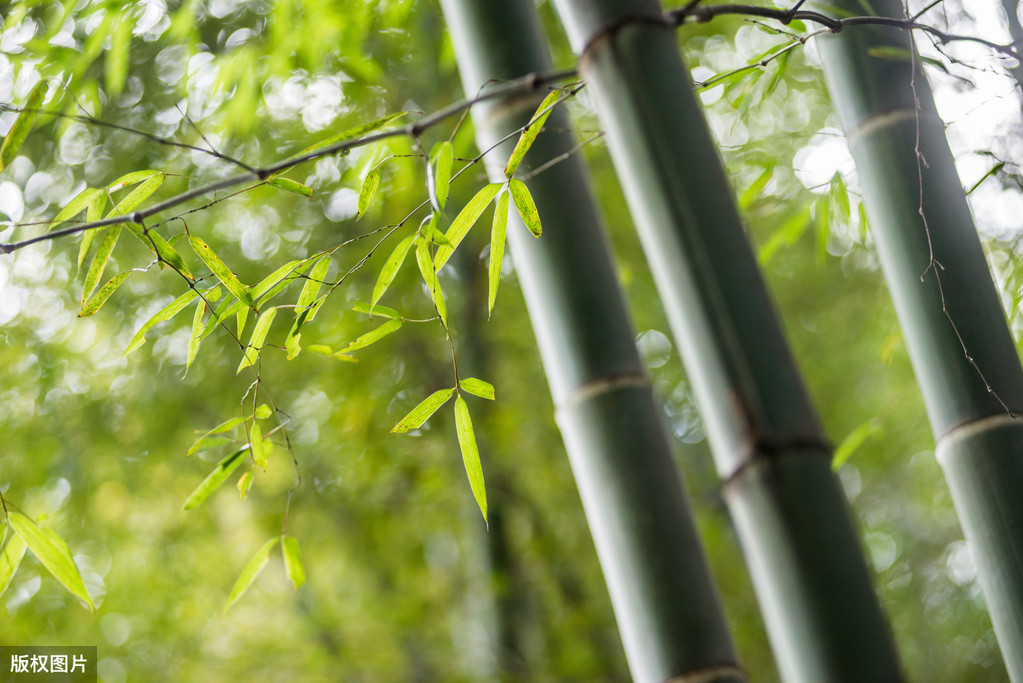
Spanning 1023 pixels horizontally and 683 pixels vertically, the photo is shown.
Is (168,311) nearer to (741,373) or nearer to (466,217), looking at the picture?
(466,217)

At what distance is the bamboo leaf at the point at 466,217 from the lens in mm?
558

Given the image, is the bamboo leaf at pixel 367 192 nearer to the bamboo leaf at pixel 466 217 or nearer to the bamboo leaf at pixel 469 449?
the bamboo leaf at pixel 466 217

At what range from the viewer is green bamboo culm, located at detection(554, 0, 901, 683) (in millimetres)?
512

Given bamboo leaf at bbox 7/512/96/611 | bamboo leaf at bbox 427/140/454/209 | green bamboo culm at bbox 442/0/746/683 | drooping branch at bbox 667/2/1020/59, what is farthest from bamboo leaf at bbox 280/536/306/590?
drooping branch at bbox 667/2/1020/59

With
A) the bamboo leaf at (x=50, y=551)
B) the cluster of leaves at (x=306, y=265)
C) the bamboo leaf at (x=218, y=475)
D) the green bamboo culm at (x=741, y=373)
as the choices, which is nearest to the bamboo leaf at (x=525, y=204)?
the cluster of leaves at (x=306, y=265)

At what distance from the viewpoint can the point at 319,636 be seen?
2215 mm

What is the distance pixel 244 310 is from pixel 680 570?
0.43 metres

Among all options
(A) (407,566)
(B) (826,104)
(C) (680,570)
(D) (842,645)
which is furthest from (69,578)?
(B) (826,104)

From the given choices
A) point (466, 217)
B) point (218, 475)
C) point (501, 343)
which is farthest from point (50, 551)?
point (501, 343)

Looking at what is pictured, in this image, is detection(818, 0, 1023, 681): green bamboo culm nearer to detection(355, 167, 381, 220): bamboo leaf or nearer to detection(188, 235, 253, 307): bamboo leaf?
detection(355, 167, 381, 220): bamboo leaf

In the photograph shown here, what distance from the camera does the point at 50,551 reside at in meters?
0.68

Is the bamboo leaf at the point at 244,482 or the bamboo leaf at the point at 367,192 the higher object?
the bamboo leaf at the point at 367,192

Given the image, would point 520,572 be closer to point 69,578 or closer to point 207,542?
point 207,542

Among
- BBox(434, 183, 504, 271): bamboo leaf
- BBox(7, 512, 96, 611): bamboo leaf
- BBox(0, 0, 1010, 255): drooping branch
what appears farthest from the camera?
BBox(7, 512, 96, 611): bamboo leaf
